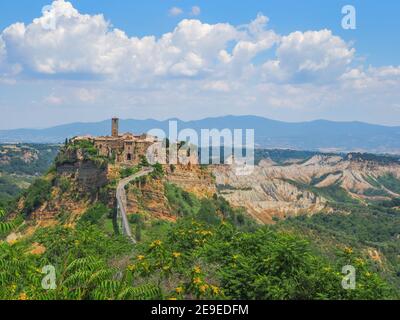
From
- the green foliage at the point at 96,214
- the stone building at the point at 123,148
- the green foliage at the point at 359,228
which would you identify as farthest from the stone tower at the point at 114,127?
the green foliage at the point at 359,228

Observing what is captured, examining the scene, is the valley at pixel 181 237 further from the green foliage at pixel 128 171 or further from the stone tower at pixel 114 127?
the stone tower at pixel 114 127

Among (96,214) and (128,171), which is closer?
(96,214)

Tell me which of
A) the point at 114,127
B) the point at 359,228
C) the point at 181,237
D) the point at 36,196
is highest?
the point at 114,127

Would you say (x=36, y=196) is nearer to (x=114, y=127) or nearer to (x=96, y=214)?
(x=114, y=127)

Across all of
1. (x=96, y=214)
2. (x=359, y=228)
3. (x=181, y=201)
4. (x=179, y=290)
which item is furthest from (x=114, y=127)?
(x=359, y=228)

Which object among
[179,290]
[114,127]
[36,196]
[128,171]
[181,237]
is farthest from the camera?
[114,127]

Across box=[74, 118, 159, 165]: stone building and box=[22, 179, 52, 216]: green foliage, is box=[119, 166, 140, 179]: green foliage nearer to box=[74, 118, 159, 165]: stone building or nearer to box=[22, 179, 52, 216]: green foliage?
box=[74, 118, 159, 165]: stone building

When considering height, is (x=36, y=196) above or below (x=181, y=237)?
below

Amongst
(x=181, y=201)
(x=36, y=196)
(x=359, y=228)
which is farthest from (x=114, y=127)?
(x=359, y=228)

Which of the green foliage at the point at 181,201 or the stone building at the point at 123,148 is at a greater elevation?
the stone building at the point at 123,148

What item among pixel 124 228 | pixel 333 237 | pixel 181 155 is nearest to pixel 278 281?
pixel 124 228

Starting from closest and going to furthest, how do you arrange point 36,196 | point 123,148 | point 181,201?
point 181,201
point 36,196
point 123,148
